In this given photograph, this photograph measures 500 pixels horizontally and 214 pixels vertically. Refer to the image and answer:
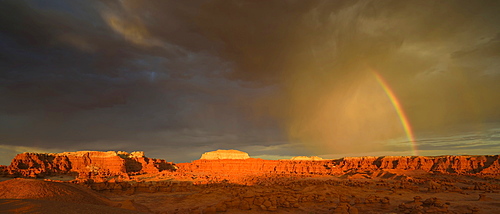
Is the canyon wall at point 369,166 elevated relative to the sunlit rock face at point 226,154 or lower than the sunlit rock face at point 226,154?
lower

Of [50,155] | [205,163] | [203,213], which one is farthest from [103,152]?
[203,213]

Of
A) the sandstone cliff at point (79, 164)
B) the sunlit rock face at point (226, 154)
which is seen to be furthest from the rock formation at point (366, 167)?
the sunlit rock face at point (226, 154)

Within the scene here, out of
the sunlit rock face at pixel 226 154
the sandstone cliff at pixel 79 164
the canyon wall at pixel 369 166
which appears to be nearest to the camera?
the sandstone cliff at pixel 79 164

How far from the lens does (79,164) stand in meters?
58.2

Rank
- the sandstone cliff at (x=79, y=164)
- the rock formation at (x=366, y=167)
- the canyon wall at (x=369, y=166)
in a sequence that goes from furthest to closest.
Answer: the canyon wall at (x=369, y=166) → the rock formation at (x=366, y=167) → the sandstone cliff at (x=79, y=164)

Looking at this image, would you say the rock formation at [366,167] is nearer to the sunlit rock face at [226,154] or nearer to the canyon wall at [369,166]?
the canyon wall at [369,166]

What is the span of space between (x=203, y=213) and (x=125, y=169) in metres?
55.4

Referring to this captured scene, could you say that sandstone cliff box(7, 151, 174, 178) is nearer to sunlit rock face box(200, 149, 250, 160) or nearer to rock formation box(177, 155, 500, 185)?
rock formation box(177, 155, 500, 185)

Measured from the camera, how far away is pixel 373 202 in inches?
805

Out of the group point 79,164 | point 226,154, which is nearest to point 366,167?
point 226,154

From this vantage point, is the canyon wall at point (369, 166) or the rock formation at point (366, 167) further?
the canyon wall at point (369, 166)

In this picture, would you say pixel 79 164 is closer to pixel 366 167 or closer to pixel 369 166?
pixel 366 167

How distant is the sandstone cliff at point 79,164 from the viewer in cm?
4715

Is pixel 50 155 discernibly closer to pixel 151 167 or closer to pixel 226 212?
pixel 151 167
